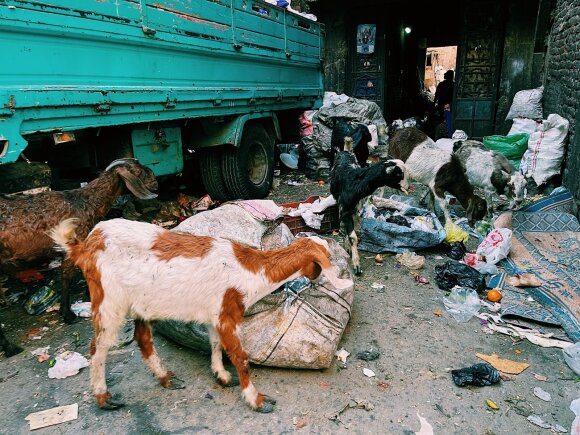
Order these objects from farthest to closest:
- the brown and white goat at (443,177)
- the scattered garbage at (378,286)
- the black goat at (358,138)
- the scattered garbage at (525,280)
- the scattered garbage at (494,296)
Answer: the black goat at (358,138) → the brown and white goat at (443,177) → the scattered garbage at (378,286) → the scattered garbage at (525,280) → the scattered garbage at (494,296)

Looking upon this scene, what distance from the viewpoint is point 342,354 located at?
9.40ft

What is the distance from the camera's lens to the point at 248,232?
3.33 metres

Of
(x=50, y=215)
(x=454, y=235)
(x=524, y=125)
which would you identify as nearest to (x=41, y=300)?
(x=50, y=215)

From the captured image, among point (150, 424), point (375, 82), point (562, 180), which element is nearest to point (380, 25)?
point (375, 82)

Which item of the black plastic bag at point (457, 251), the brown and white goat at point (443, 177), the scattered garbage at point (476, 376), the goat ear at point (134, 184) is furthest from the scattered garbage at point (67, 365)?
the brown and white goat at point (443, 177)

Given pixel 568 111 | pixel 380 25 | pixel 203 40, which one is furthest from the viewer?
pixel 380 25

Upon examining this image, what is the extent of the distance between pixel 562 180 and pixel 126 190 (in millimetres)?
5976

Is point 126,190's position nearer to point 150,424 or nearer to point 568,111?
point 150,424

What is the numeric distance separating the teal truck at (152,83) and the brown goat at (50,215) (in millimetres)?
380

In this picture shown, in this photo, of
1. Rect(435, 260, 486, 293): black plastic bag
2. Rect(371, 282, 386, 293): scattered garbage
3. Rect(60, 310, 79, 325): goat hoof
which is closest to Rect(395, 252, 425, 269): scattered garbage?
Rect(435, 260, 486, 293): black plastic bag

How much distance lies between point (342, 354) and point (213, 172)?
3.78 meters

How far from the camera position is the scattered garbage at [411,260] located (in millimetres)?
4258

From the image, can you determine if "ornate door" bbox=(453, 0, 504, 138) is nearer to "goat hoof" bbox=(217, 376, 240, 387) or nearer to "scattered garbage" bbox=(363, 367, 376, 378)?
"scattered garbage" bbox=(363, 367, 376, 378)

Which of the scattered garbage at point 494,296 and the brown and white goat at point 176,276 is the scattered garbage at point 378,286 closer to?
the scattered garbage at point 494,296
